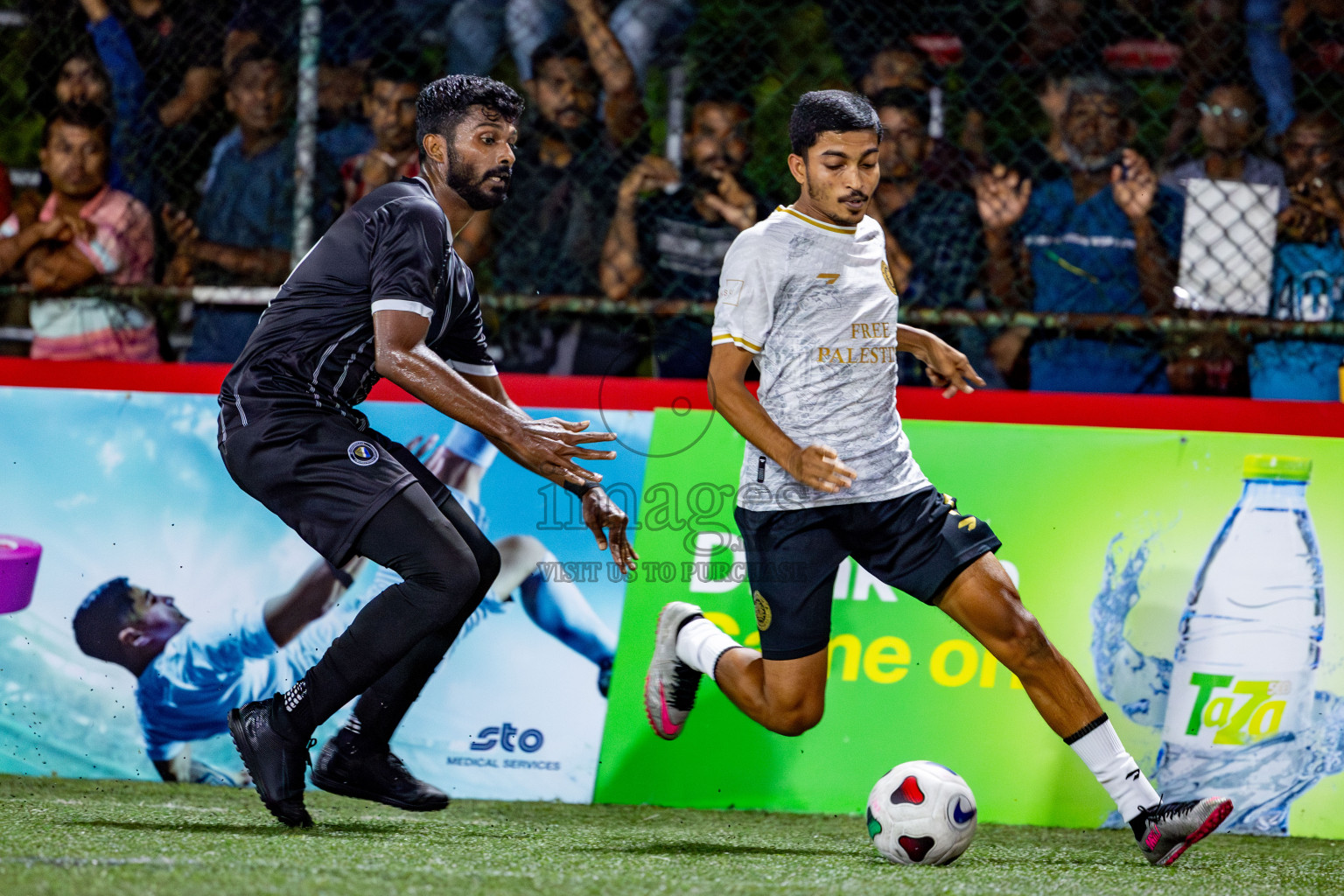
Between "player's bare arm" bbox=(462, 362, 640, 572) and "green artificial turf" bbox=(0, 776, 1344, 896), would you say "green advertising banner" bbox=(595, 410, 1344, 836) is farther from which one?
"player's bare arm" bbox=(462, 362, 640, 572)

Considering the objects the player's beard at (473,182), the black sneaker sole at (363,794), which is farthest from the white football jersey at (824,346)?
the black sneaker sole at (363,794)

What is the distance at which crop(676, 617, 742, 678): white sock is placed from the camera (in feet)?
10.9

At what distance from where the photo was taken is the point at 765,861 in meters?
2.78

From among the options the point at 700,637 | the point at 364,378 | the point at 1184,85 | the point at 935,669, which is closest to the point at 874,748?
the point at 935,669

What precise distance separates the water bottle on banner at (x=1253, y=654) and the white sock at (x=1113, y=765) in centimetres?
75

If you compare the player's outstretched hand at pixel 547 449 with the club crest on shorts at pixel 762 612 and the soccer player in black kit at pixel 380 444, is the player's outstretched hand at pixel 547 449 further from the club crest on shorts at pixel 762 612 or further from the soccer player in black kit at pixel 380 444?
the club crest on shorts at pixel 762 612

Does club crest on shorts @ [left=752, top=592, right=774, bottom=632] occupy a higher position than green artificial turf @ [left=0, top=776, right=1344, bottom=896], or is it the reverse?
club crest on shorts @ [left=752, top=592, right=774, bottom=632]

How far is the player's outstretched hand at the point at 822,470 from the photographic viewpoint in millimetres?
2744

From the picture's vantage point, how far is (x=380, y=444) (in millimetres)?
3045

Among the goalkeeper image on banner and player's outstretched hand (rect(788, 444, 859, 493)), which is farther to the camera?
the goalkeeper image on banner

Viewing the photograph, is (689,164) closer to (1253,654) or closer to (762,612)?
(762,612)

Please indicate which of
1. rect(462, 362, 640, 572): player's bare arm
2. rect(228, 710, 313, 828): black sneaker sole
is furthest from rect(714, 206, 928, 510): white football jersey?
rect(228, 710, 313, 828): black sneaker sole

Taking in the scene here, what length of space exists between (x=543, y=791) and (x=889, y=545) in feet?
4.18

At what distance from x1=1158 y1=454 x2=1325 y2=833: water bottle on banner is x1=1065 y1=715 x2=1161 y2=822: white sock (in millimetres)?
752
